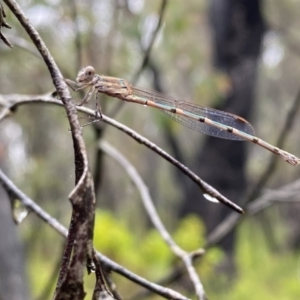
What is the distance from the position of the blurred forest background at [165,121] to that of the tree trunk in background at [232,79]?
0.01 m

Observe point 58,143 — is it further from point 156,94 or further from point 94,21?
point 156,94

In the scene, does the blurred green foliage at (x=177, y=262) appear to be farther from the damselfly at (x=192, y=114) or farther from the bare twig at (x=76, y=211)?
the bare twig at (x=76, y=211)

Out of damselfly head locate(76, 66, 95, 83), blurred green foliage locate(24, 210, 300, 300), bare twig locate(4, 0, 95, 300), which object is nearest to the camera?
bare twig locate(4, 0, 95, 300)

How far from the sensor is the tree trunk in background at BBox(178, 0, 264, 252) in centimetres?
500

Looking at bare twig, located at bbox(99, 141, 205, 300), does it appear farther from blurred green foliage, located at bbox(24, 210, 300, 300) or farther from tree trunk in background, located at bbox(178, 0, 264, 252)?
tree trunk in background, located at bbox(178, 0, 264, 252)

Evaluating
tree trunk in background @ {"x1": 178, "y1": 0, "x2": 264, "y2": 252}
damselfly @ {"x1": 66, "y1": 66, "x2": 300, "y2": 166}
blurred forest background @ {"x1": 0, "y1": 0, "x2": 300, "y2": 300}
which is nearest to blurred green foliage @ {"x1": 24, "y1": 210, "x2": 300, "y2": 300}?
blurred forest background @ {"x1": 0, "y1": 0, "x2": 300, "y2": 300}

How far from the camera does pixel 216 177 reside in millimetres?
5812

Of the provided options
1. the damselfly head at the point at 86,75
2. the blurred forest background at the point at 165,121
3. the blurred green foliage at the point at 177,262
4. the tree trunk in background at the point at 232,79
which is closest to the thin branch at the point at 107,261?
the blurred forest background at the point at 165,121

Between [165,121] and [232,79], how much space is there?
2622mm

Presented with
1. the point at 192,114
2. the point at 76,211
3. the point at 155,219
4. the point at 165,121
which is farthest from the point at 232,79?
the point at 76,211

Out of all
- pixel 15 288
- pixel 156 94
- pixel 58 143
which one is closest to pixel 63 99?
pixel 156 94

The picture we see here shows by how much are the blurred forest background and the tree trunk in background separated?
0.01 metres

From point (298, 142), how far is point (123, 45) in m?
7.63

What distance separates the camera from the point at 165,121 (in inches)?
105
